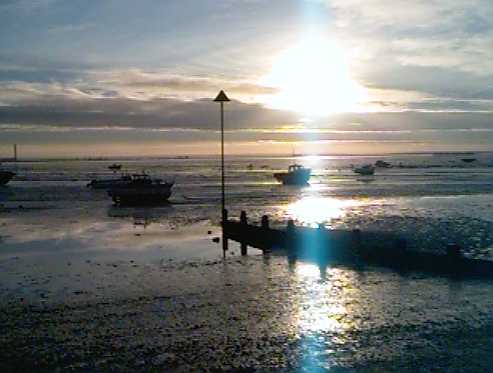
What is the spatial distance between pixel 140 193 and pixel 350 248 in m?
33.5

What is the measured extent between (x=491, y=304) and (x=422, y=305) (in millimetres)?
1726

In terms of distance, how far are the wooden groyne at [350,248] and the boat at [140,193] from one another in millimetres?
23211

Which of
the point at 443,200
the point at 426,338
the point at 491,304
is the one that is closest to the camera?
the point at 426,338

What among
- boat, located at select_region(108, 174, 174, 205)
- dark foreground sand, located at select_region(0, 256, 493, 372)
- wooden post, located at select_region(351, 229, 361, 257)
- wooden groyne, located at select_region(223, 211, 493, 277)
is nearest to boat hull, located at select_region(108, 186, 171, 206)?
boat, located at select_region(108, 174, 174, 205)

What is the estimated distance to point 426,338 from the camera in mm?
12281

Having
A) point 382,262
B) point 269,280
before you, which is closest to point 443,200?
point 382,262

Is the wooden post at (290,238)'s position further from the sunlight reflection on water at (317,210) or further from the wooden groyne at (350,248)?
the sunlight reflection on water at (317,210)

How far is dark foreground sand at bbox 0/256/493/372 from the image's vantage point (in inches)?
436

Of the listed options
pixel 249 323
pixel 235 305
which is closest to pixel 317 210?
pixel 235 305

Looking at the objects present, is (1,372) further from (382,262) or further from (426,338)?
(382,262)

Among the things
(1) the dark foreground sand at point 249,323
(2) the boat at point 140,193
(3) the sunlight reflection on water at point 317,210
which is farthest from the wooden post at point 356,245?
(2) the boat at point 140,193

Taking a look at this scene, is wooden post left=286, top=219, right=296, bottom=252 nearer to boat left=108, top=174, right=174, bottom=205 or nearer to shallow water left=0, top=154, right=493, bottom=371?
shallow water left=0, top=154, right=493, bottom=371

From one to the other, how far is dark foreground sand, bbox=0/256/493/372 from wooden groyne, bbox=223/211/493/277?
1293 mm

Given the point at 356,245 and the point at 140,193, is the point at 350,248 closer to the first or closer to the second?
the point at 356,245
